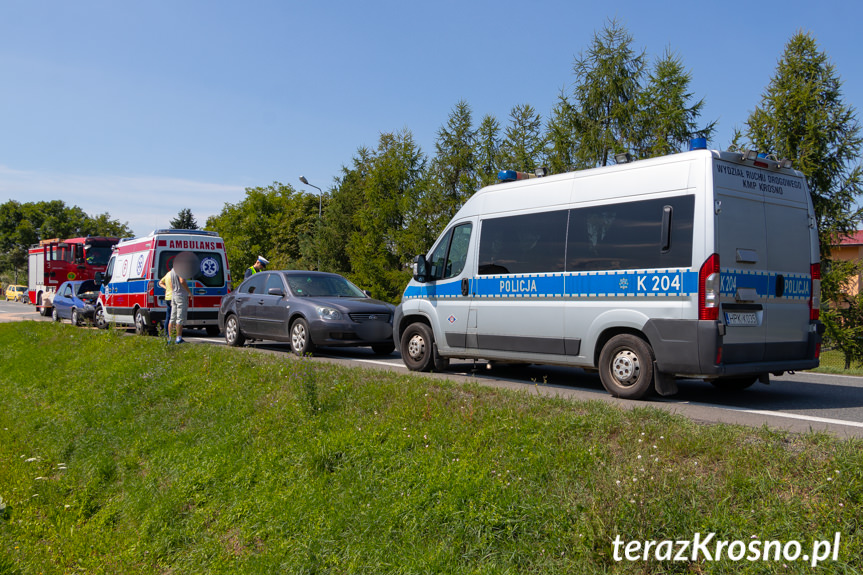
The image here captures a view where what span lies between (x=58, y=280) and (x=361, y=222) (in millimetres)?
14361

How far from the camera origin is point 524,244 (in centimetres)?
927

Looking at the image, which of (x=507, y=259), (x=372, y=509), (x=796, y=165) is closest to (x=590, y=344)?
(x=507, y=259)

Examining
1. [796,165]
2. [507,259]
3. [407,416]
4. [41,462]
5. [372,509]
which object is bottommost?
[41,462]

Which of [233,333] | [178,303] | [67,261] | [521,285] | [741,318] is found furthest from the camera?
[67,261]

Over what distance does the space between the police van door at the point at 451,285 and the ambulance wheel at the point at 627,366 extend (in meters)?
2.40

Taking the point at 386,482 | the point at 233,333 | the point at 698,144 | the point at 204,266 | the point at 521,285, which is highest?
the point at 698,144

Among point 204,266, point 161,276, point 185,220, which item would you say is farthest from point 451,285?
point 185,220

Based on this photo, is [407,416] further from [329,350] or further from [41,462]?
[329,350]

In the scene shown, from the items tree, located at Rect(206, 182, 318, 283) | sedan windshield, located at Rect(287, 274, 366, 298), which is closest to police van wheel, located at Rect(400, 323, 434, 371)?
sedan windshield, located at Rect(287, 274, 366, 298)

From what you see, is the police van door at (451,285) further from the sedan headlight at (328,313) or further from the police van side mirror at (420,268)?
the sedan headlight at (328,313)

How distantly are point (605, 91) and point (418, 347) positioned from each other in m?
16.4

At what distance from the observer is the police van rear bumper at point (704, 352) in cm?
719

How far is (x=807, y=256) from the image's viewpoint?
27.3 ft

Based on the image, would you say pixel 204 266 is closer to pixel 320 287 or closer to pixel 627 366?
pixel 320 287
